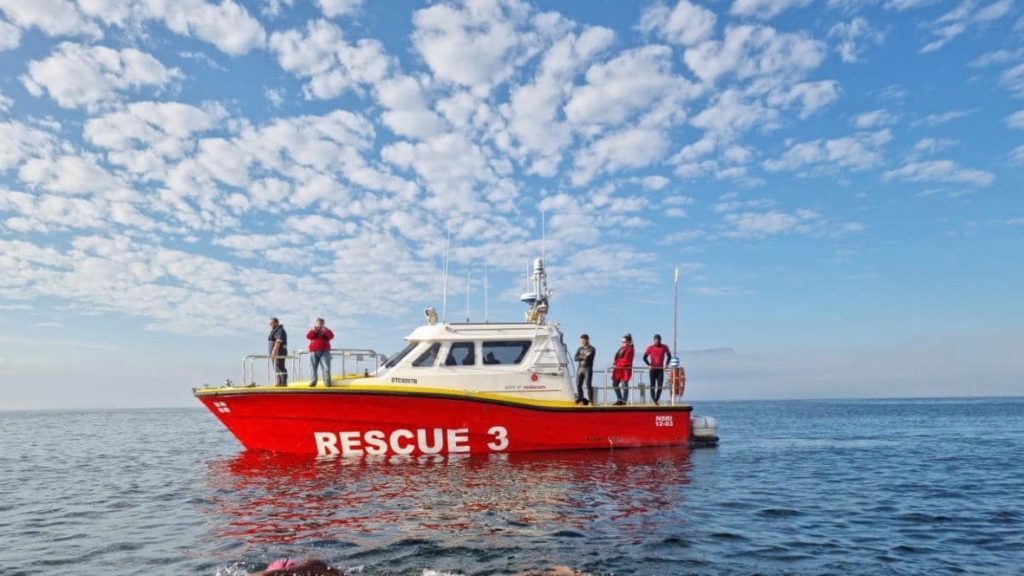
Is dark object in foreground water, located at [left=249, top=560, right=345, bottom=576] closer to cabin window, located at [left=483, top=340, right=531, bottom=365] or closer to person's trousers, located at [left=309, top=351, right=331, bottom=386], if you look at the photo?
person's trousers, located at [left=309, top=351, right=331, bottom=386]

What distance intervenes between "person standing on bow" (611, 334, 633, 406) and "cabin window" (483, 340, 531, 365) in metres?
2.33

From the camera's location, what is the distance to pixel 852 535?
22.6 feet

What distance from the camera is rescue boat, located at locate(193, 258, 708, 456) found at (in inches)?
472

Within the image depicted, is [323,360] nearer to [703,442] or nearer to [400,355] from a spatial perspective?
[400,355]

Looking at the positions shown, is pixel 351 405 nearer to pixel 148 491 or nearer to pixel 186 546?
pixel 148 491

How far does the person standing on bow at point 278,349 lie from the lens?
12.9 m

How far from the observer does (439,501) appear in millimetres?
8227

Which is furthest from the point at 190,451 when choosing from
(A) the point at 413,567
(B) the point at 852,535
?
(B) the point at 852,535

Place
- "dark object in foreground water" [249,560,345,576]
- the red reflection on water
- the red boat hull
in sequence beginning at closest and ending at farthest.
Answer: "dark object in foreground water" [249,560,345,576] → the red reflection on water → the red boat hull

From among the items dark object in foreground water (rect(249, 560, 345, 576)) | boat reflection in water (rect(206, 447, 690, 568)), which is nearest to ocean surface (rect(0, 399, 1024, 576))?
boat reflection in water (rect(206, 447, 690, 568))

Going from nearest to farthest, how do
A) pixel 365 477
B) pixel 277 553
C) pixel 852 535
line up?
1. pixel 277 553
2. pixel 852 535
3. pixel 365 477

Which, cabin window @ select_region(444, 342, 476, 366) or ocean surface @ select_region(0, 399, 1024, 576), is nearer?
ocean surface @ select_region(0, 399, 1024, 576)

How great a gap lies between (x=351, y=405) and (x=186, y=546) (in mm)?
5557

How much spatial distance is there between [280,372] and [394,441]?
294 centimetres
